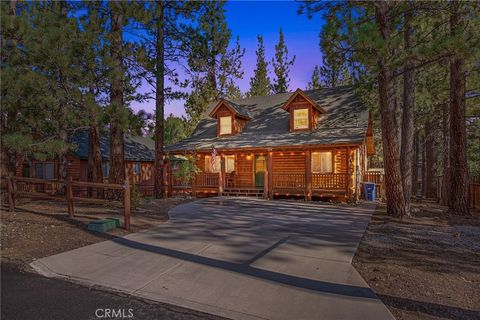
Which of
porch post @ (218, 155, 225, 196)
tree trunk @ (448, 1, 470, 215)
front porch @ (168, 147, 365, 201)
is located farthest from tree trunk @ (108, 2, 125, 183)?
tree trunk @ (448, 1, 470, 215)

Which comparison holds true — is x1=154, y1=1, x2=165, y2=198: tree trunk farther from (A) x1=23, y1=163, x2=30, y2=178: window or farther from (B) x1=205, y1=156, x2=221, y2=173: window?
(A) x1=23, y1=163, x2=30, y2=178: window

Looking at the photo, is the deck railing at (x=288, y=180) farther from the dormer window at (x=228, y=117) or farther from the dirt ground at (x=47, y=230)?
the dirt ground at (x=47, y=230)

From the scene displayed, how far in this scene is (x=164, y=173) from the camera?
1925cm

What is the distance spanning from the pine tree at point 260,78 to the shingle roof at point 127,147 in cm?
1547

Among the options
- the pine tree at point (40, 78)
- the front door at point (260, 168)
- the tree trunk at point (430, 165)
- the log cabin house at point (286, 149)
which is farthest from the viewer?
the tree trunk at point (430, 165)

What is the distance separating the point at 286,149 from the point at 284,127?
345 cm

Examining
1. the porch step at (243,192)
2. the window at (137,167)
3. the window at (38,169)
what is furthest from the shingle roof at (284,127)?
the window at (38,169)

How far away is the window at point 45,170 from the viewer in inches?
915

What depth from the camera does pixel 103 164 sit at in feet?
80.6

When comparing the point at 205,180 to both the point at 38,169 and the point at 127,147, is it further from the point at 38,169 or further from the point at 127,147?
the point at 38,169

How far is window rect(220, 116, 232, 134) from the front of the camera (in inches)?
837

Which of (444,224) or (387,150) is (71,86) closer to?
(387,150)

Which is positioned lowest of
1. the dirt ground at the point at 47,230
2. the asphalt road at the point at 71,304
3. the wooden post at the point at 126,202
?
the asphalt road at the point at 71,304

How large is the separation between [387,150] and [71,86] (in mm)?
10785
